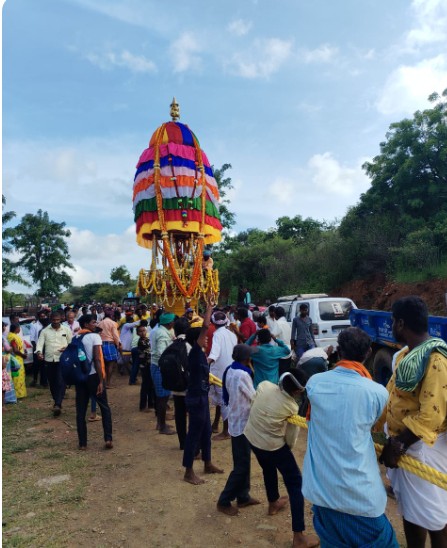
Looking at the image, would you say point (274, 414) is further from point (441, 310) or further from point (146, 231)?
point (441, 310)

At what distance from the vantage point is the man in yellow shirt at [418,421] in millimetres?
2174

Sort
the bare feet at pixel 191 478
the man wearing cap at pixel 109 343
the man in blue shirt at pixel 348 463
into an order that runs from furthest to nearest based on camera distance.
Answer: the man wearing cap at pixel 109 343 → the bare feet at pixel 191 478 → the man in blue shirt at pixel 348 463

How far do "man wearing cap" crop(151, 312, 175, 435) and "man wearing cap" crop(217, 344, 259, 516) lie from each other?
238 centimetres

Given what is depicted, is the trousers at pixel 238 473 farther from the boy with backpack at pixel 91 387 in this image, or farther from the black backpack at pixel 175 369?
the boy with backpack at pixel 91 387

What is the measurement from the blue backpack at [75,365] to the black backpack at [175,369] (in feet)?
3.89

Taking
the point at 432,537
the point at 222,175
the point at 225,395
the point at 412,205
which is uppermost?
the point at 222,175

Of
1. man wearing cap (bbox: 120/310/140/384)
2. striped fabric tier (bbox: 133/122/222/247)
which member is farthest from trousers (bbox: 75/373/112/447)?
striped fabric tier (bbox: 133/122/222/247)

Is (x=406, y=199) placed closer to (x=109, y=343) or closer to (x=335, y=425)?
(x=109, y=343)

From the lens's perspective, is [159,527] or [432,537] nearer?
[432,537]

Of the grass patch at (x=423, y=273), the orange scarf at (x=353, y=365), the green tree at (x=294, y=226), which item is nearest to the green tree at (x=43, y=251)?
the green tree at (x=294, y=226)

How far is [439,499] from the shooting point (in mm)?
2314

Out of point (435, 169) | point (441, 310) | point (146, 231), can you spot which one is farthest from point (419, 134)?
point (146, 231)

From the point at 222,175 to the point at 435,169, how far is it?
1444 cm

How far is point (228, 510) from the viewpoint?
3871 millimetres
